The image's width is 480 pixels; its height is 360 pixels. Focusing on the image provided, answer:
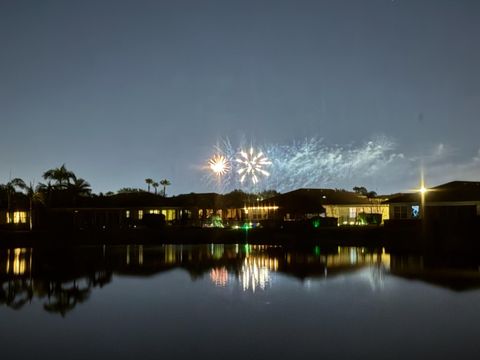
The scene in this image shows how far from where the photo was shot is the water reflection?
17.5 meters

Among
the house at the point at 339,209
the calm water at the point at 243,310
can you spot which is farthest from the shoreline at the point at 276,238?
the house at the point at 339,209

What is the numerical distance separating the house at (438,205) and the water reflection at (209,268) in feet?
32.8

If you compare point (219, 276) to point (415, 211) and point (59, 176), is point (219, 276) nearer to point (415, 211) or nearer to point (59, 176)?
point (415, 211)

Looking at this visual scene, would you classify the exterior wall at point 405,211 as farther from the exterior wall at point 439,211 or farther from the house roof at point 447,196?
the house roof at point 447,196

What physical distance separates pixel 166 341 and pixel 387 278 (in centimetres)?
1062

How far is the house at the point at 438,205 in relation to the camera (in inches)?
1463

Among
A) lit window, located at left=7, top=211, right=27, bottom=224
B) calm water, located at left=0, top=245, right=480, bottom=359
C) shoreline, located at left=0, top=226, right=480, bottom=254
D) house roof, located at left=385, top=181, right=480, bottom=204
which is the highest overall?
house roof, located at left=385, top=181, right=480, bottom=204

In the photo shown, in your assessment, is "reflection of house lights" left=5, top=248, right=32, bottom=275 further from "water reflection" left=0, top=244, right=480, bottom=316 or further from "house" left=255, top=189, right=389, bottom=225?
"house" left=255, top=189, right=389, bottom=225

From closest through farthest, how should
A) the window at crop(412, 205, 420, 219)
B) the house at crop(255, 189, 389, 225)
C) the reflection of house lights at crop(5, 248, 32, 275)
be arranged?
1. the reflection of house lights at crop(5, 248, 32, 275)
2. the window at crop(412, 205, 420, 219)
3. the house at crop(255, 189, 389, 225)

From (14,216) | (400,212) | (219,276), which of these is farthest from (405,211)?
(14,216)

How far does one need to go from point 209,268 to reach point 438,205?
22.8 meters

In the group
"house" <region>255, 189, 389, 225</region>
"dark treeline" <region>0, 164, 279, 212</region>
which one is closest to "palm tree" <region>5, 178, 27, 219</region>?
"dark treeline" <region>0, 164, 279, 212</region>

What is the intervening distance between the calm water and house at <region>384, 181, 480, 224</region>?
14065 mm

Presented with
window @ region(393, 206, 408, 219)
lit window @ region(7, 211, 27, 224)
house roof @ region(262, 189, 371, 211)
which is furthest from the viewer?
lit window @ region(7, 211, 27, 224)
